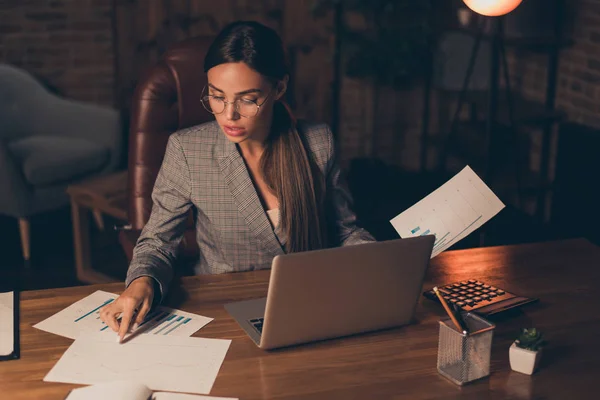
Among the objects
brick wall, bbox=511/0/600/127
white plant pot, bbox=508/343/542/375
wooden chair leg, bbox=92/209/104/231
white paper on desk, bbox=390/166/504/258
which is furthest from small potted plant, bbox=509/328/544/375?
wooden chair leg, bbox=92/209/104/231

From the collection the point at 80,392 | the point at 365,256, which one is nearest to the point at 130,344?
the point at 80,392

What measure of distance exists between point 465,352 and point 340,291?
25 centimetres

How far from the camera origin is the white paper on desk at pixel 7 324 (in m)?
1.55

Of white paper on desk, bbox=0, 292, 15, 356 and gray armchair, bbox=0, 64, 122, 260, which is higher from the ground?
white paper on desk, bbox=0, 292, 15, 356

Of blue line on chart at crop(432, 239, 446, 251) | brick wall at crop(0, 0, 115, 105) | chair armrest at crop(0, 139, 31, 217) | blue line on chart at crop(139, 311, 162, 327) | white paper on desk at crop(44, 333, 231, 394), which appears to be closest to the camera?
white paper on desk at crop(44, 333, 231, 394)

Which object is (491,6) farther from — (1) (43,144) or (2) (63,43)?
(2) (63,43)

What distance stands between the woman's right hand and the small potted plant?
0.70 metres

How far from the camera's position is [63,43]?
4824 millimetres

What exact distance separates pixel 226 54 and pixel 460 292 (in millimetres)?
734

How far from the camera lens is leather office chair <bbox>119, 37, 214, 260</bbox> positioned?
2.42 metres

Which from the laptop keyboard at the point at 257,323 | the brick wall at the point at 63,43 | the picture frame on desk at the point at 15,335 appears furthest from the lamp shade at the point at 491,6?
the brick wall at the point at 63,43

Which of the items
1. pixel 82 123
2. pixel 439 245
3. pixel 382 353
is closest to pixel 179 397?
pixel 382 353

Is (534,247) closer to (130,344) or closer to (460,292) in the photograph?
(460,292)

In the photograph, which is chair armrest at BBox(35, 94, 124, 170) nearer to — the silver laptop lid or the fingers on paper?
the fingers on paper
